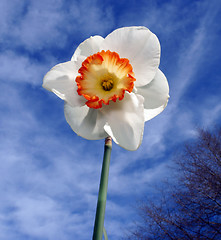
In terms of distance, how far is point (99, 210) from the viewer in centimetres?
42

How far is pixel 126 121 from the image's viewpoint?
549mm

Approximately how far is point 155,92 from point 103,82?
131 mm

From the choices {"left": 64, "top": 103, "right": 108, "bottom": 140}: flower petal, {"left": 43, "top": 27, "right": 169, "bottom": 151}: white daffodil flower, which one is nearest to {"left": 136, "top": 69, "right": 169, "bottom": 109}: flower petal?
{"left": 43, "top": 27, "right": 169, "bottom": 151}: white daffodil flower

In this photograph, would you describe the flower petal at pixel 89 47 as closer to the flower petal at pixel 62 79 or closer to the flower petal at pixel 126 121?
the flower petal at pixel 62 79

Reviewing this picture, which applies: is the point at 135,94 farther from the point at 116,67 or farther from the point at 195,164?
the point at 195,164

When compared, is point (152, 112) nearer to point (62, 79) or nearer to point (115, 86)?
point (115, 86)

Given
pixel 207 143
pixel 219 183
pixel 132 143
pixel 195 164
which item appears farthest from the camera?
pixel 207 143

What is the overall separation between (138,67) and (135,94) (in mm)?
73

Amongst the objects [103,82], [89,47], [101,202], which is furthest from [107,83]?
[101,202]

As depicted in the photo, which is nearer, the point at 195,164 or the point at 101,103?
the point at 101,103

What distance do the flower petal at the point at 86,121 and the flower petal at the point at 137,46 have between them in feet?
0.41

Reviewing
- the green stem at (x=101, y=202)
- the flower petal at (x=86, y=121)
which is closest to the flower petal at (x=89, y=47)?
the flower petal at (x=86, y=121)

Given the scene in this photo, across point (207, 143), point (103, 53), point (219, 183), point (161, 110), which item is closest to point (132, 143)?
point (161, 110)

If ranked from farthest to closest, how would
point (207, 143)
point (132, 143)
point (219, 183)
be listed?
point (207, 143) < point (219, 183) < point (132, 143)
